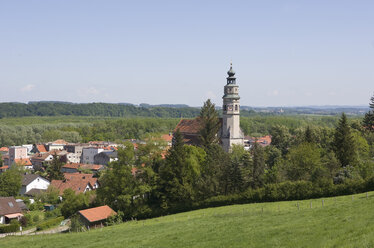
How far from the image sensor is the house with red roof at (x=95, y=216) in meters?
36.7

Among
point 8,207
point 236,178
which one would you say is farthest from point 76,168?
point 236,178

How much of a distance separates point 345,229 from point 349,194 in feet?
66.4

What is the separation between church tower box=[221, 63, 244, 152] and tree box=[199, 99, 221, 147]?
8.65 feet

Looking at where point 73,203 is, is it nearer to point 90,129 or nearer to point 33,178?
point 33,178

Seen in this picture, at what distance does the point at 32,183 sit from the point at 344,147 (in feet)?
166

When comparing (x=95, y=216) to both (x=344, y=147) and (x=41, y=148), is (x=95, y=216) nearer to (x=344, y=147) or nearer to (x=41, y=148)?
(x=344, y=147)

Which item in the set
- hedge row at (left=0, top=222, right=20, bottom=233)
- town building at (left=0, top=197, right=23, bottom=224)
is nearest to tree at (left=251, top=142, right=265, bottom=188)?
hedge row at (left=0, top=222, right=20, bottom=233)

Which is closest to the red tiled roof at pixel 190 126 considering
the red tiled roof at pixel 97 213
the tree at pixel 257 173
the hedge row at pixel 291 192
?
the tree at pixel 257 173

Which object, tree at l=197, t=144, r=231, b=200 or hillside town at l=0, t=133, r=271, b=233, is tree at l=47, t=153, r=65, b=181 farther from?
tree at l=197, t=144, r=231, b=200

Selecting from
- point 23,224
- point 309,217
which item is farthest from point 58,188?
point 309,217

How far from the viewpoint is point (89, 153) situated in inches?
4353

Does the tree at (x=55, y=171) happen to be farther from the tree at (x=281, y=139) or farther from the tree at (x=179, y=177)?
the tree at (x=281, y=139)

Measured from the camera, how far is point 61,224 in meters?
41.8

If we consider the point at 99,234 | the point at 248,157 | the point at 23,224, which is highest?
the point at 248,157
